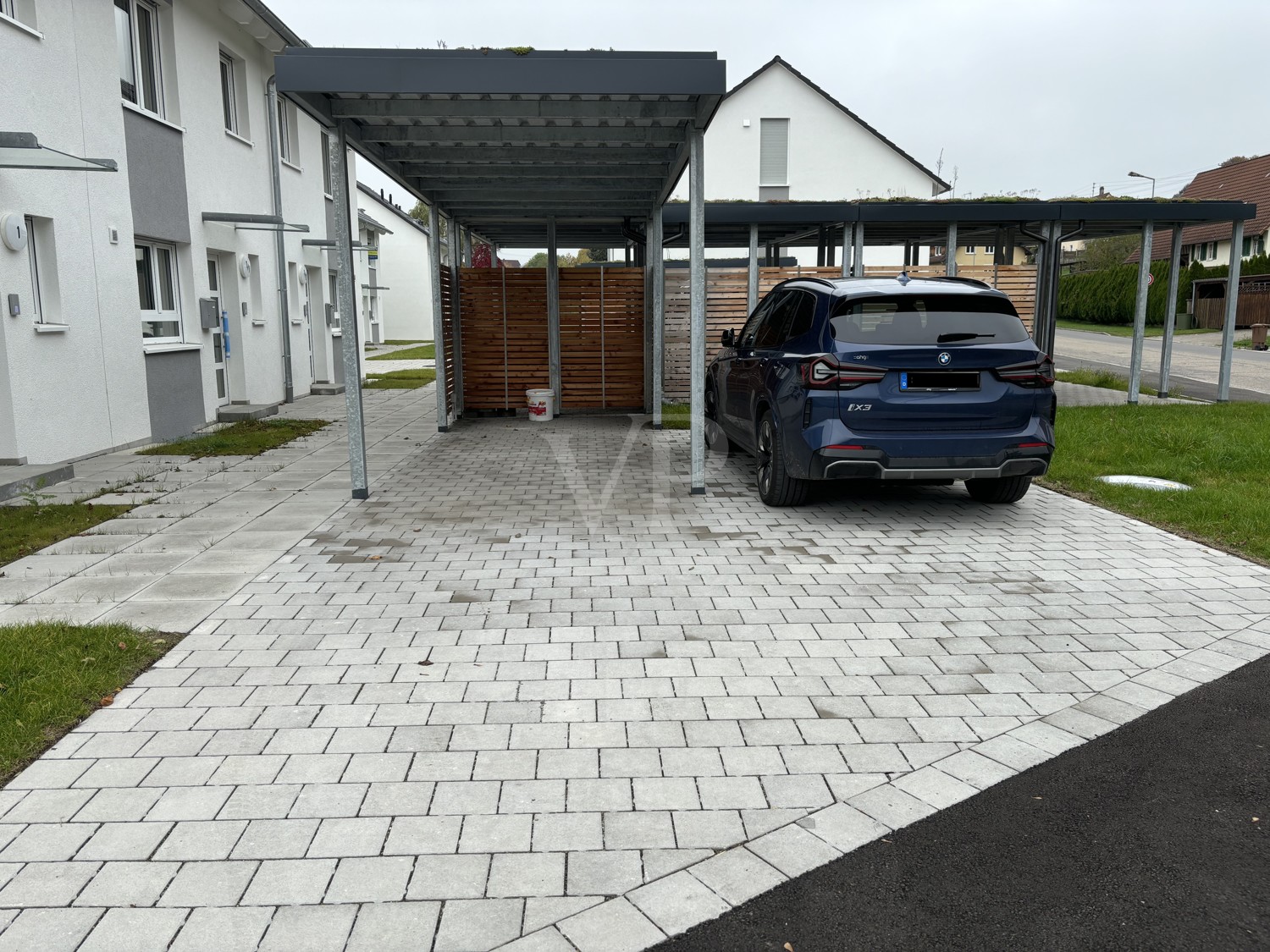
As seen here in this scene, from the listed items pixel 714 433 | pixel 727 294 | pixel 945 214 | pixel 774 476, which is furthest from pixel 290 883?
pixel 945 214

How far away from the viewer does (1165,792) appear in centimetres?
347

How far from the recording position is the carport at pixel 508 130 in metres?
7.47

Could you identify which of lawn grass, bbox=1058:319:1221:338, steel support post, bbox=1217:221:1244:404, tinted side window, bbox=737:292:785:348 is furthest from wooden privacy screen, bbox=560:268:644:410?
lawn grass, bbox=1058:319:1221:338

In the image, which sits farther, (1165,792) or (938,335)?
A: (938,335)

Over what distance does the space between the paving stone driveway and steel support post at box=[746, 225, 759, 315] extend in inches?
332

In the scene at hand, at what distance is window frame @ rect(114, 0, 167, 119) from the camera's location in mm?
12344

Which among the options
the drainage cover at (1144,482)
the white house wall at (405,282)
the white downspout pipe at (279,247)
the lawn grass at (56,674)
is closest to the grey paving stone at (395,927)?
the lawn grass at (56,674)

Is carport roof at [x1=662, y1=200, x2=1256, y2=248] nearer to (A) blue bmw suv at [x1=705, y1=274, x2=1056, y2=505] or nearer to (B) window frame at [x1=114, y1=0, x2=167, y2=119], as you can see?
(B) window frame at [x1=114, y1=0, x2=167, y2=119]

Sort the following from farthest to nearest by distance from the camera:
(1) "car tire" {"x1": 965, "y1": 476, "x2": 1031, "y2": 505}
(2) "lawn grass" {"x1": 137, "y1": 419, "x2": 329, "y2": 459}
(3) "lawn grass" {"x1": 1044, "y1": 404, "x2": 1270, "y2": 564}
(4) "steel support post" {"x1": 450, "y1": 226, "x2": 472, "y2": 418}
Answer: (4) "steel support post" {"x1": 450, "y1": 226, "x2": 472, "y2": 418}, (2) "lawn grass" {"x1": 137, "y1": 419, "x2": 329, "y2": 459}, (1) "car tire" {"x1": 965, "y1": 476, "x2": 1031, "y2": 505}, (3) "lawn grass" {"x1": 1044, "y1": 404, "x2": 1270, "y2": 564}

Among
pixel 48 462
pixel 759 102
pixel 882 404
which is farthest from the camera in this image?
pixel 759 102

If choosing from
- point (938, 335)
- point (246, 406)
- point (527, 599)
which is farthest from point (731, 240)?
point (527, 599)

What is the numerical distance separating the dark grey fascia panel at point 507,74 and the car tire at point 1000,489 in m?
3.93

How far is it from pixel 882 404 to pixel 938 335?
697mm

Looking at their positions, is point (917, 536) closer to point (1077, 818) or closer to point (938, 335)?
point (938, 335)
